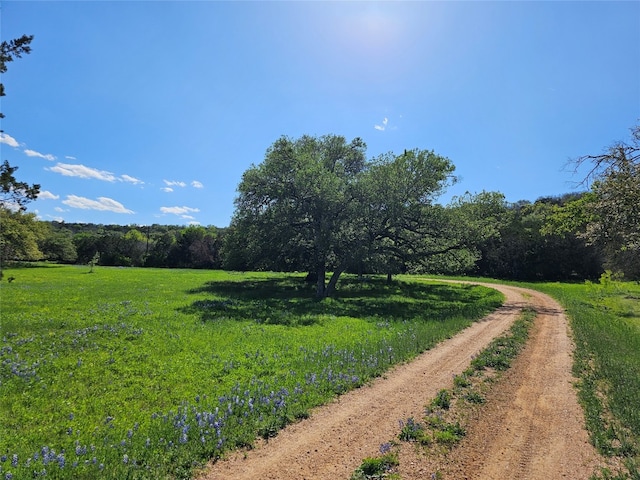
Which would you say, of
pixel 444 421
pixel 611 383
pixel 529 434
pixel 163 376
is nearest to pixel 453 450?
pixel 444 421

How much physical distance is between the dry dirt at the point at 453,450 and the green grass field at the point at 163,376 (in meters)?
0.55

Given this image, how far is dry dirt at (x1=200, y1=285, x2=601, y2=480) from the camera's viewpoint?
4840mm

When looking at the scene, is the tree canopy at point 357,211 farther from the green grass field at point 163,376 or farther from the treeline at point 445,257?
the green grass field at point 163,376

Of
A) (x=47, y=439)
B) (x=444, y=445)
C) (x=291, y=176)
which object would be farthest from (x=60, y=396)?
(x=291, y=176)

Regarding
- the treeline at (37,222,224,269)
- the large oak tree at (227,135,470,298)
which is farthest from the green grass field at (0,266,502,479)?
the treeline at (37,222,224,269)

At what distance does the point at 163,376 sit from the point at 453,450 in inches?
273

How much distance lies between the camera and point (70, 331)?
1246cm

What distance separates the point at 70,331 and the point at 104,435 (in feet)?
29.2

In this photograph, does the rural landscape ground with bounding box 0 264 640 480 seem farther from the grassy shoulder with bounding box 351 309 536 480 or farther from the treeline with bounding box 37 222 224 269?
the treeline with bounding box 37 222 224 269

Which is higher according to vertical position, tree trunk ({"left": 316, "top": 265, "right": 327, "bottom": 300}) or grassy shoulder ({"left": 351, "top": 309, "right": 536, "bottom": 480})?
tree trunk ({"left": 316, "top": 265, "right": 327, "bottom": 300})

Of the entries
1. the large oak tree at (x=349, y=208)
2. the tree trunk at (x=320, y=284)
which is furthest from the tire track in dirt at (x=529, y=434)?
the tree trunk at (x=320, y=284)

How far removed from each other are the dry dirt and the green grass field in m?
0.55

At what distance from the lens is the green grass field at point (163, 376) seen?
202 inches

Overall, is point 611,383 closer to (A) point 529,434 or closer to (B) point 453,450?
(A) point 529,434
